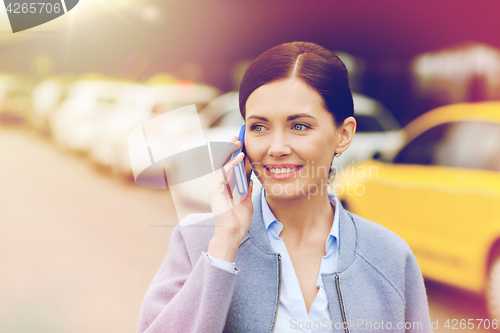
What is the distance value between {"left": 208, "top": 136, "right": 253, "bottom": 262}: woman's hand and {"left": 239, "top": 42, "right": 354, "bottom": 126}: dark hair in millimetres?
241

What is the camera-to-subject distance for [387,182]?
13.3ft

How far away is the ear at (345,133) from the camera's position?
5.36ft

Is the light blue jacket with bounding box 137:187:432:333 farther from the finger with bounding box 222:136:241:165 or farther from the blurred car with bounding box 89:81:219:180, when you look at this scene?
the blurred car with bounding box 89:81:219:180

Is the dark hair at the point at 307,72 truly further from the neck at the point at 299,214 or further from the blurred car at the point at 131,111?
the blurred car at the point at 131,111

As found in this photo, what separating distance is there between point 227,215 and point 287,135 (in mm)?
353

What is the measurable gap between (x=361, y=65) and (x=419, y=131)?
2.67 m

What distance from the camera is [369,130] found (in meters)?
5.06

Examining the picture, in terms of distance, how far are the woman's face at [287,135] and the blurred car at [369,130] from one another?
3.06 m

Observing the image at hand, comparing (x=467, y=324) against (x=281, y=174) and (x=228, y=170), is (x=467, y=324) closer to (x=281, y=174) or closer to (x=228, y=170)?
(x=281, y=174)

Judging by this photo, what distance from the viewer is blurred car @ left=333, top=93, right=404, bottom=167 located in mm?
4703

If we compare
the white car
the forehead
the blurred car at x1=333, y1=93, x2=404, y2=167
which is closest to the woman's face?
the forehead

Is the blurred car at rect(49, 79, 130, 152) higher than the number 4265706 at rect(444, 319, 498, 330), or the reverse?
the blurred car at rect(49, 79, 130, 152)

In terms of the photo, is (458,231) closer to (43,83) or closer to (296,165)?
(296,165)

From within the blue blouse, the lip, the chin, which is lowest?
the blue blouse
